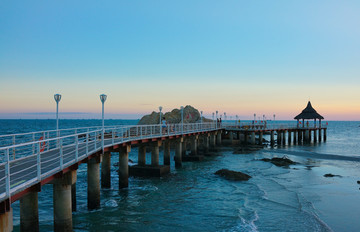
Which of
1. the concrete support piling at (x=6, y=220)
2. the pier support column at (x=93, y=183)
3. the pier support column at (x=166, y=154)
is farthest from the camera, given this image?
the pier support column at (x=166, y=154)

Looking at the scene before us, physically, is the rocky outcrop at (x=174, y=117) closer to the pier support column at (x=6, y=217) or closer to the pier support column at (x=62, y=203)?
the pier support column at (x=62, y=203)

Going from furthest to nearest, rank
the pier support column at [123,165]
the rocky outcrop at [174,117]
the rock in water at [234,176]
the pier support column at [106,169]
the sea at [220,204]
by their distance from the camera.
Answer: the rocky outcrop at [174,117] → the rock in water at [234,176] → the pier support column at [123,165] → the pier support column at [106,169] → the sea at [220,204]

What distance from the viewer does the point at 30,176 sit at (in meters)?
9.11

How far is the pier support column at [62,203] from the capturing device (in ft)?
35.4

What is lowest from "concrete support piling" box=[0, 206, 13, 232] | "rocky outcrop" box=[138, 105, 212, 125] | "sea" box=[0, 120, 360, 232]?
"sea" box=[0, 120, 360, 232]

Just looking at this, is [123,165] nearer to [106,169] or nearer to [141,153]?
[106,169]

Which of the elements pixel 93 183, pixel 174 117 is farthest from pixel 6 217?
pixel 174 117

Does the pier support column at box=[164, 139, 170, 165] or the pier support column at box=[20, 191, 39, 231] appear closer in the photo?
the pier support column at box=[20, 191, 39, 231]

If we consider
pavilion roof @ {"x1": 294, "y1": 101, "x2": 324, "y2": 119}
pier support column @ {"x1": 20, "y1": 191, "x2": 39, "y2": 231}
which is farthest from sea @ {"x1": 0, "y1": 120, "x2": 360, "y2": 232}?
pavilion roof @ {"x1": 294, "y1": 101, "x2": 324, "y2": 119}

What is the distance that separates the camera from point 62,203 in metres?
10.8

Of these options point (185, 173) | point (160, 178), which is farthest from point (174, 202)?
point (185, 173)

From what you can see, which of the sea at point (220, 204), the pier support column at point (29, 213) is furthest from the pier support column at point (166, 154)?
the pier support column at point (29, 213)

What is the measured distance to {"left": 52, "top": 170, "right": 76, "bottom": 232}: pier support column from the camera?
10.8m

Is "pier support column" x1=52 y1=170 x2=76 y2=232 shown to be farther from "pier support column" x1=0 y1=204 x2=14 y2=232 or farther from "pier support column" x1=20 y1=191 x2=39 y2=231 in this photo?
"pier support column" x1=0 y1=204 x2=14 y2=232
